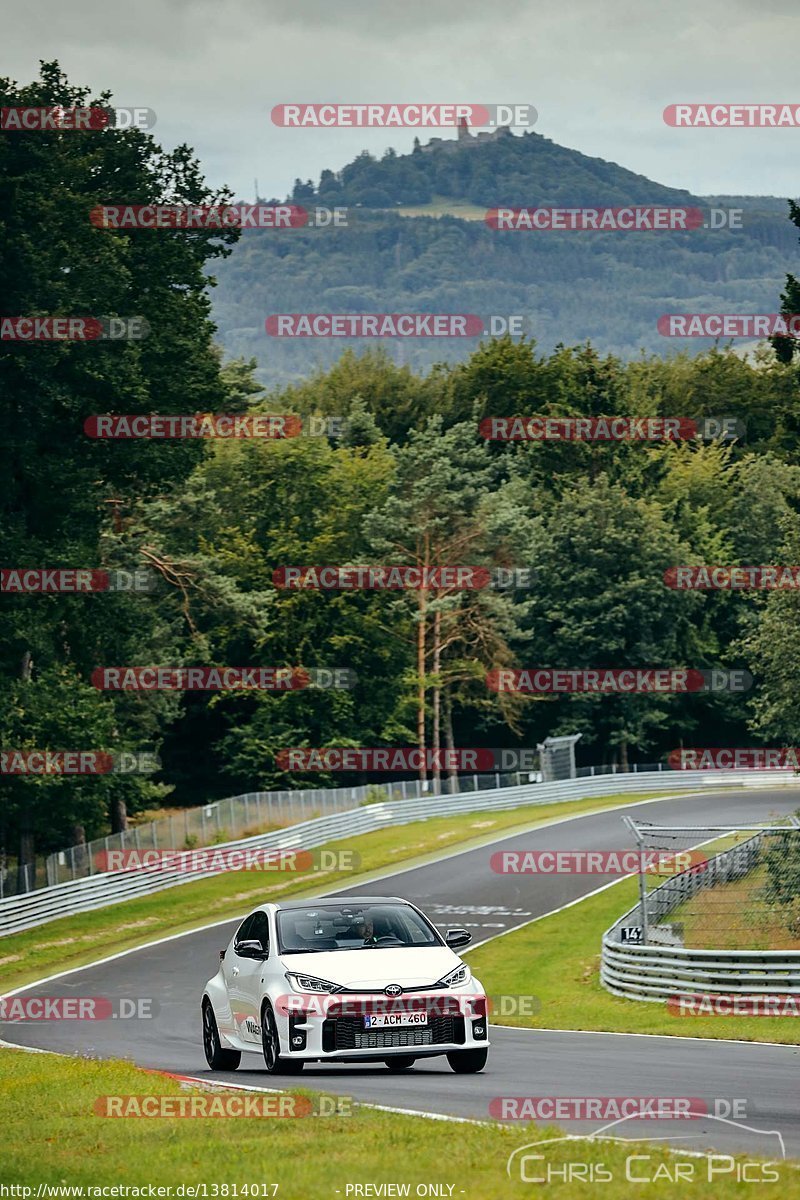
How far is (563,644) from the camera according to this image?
8325cm

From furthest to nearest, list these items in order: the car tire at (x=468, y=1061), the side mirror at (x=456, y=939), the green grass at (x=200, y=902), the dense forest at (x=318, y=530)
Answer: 1. the dense forest at (x=318, y=530)
2. the green grass at (x=200, y=902)
3. the side mirror at (x=456, y=939)
4. the car tire at (x=468, y=1061)

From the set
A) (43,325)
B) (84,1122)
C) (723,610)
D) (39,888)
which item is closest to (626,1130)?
(84,1122)

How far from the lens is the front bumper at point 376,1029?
49.1ft

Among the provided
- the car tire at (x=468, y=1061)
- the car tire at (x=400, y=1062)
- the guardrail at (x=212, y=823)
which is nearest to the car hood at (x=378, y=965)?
the car tire at (x=400, y=1062)

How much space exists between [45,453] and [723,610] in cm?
5234

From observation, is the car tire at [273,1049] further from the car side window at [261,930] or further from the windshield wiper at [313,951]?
the car side window at [261,930]

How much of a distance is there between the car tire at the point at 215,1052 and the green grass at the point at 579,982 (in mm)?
6085

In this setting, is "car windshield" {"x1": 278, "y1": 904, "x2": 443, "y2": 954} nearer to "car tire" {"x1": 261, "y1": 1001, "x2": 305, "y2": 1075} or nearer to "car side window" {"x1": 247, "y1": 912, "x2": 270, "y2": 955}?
"car side window" {"x1": 247, "y1": 912, "x2": 270, "y2": 955}

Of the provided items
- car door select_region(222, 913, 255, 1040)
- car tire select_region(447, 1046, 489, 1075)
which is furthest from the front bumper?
car door select_region(222, 913, 255, 1040)

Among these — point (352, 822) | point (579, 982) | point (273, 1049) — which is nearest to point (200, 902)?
point (352, 822)

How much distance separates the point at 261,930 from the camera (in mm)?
16672

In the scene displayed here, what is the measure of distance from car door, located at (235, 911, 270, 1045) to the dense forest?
1001 inches

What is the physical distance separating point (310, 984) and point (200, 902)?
31743 mm

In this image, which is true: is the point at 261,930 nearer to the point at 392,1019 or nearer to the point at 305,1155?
the point at 392,1019
